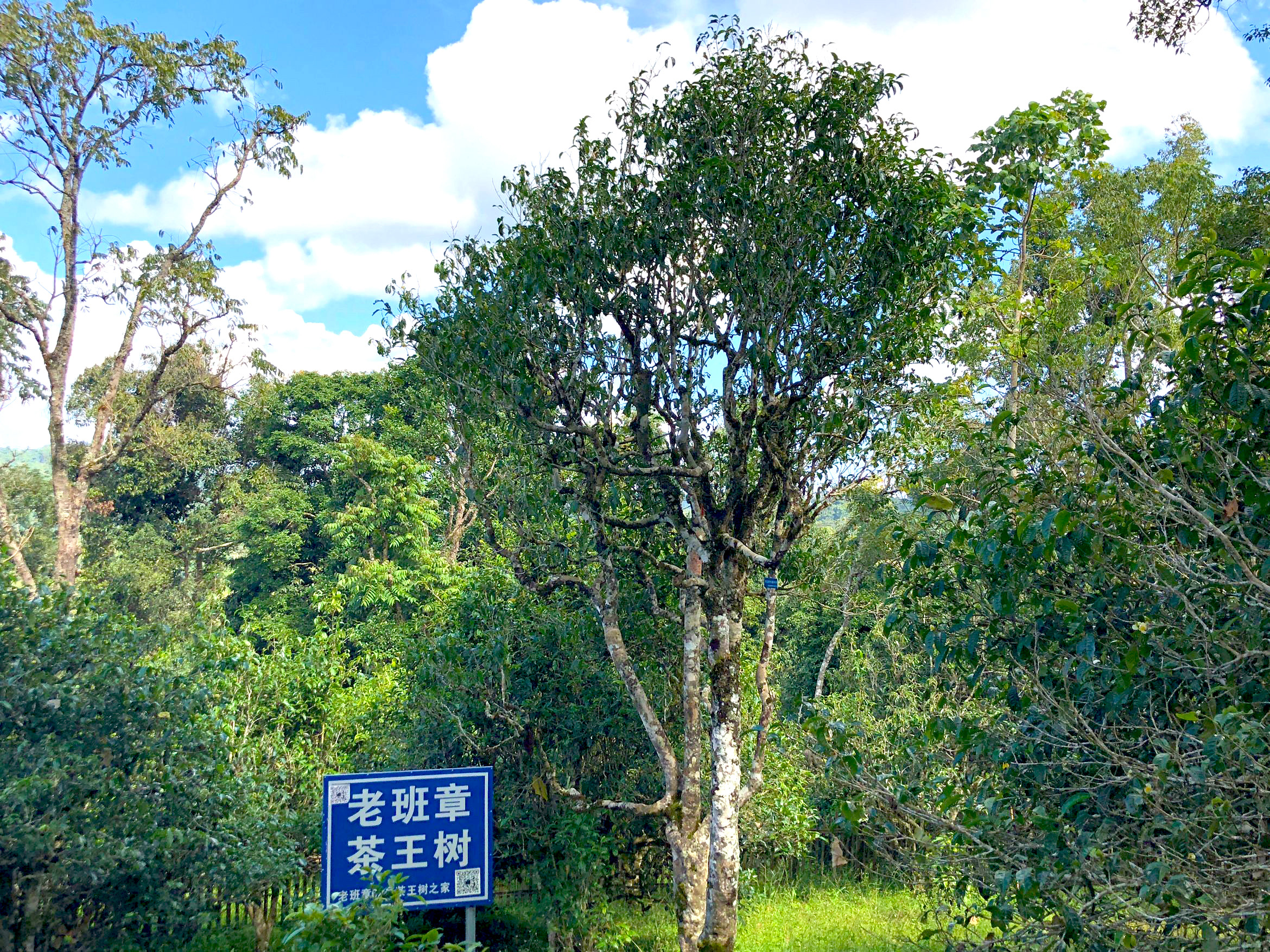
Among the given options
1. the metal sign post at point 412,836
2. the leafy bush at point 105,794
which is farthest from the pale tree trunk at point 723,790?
the leafy bush at point 105,794

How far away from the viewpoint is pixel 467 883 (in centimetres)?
713

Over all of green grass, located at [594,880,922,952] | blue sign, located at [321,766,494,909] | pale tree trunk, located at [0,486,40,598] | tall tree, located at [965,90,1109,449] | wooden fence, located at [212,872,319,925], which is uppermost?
tall tree, located at [965,90,1109,449]

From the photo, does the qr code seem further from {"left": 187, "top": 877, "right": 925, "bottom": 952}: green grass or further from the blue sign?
{"left": 187, "top": 877, "right": 925, "bottom": 952}: green grass

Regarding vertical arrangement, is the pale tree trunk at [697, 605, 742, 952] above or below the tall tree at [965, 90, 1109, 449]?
below

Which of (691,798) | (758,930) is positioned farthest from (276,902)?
(758,930)

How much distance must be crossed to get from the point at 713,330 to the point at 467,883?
204 inches

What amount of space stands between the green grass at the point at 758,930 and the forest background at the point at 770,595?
1.18 ft

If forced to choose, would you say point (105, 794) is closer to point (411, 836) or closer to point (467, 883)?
point (411, 836)

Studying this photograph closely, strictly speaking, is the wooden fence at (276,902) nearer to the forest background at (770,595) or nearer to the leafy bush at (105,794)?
the forest background at (770,595)

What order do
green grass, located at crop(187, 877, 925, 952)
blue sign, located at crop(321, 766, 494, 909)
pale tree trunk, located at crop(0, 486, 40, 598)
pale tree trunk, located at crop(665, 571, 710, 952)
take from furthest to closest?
1. pale tree trunk, located at crop(0, 486, 40, 598)
2. green grass, located at crop(187, 877, 925, 952)
3. pale tree trunk, located at crop(665, 571, 710, 952)
4. blue sign, located at crop(321, 766, 494, 909)

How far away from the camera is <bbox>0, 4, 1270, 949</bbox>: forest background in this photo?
359 centimetres

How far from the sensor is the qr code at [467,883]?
710 centimetres

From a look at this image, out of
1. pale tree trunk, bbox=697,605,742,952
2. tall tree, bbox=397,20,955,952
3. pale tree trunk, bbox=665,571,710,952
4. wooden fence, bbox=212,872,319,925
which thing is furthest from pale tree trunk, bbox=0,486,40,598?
pale tree trunk, bbox=697,605,742,952

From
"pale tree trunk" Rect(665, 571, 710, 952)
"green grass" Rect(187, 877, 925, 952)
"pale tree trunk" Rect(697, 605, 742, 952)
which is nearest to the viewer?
"pale tree trunk" Rect(697, 605, 742, 952)
